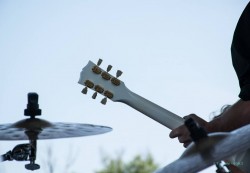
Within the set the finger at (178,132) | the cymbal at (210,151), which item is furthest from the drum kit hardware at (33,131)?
the cymbal at (210,151)

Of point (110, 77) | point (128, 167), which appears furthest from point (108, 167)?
point (110, 77)

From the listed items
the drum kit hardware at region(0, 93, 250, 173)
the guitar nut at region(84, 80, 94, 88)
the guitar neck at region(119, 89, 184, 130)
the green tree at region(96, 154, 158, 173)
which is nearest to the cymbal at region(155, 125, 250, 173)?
the drum kit hardware at region(0, 93, 250, 173)

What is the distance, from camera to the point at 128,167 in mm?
11961

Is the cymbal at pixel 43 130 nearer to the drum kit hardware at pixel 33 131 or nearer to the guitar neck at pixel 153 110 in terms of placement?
the drum kit hardware at pixel 33 131

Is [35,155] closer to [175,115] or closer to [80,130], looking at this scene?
[80,130]

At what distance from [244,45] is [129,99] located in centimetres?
74

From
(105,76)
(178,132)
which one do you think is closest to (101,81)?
(105,76)

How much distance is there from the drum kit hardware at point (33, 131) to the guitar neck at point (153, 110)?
17.9 inches

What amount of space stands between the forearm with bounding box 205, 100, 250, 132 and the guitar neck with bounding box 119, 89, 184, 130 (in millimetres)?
312

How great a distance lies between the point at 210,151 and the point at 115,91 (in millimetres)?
1458

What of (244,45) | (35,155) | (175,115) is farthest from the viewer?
(175,115)

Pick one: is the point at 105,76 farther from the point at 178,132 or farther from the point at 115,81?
the point at 178,132

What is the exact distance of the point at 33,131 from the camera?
2.16 m

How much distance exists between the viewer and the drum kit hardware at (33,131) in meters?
2.07
